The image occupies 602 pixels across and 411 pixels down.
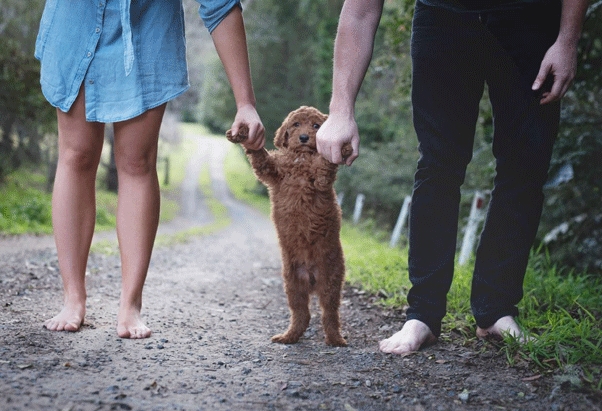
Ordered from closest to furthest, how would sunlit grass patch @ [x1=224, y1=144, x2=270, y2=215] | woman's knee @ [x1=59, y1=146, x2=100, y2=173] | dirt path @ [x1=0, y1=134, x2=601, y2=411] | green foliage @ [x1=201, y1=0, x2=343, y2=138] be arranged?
1. dirt path @ [x1=0, y1=134, x2=601, y2=411]
2. woman's knee @ [x1=59, y1=146, x2=100, y2=173]
3. green foliage @ [x1=201, y1=0, x2=343, y2=138]
4. sunlit grass patch @ [x1=224, y1=144, x2=270, y2=215]

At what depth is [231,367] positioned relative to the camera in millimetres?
2246

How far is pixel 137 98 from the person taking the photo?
2.57 meters

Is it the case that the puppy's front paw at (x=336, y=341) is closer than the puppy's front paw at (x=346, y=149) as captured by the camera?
No

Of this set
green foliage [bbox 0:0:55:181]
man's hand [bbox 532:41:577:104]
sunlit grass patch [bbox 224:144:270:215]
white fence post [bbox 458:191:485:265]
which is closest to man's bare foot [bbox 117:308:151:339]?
man's hand [bbox 532:41:577:104]

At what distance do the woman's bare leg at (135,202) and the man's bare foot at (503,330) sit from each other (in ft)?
5.05

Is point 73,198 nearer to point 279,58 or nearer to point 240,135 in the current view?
point 240,135

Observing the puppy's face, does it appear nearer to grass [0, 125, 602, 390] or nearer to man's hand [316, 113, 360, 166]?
man's hand [316, 113, 360, 166]

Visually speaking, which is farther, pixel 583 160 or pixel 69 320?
pixel 583 160

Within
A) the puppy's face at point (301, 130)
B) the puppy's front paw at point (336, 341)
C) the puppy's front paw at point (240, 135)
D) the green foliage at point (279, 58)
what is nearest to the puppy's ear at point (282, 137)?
the puppy's face at point (301, 130)

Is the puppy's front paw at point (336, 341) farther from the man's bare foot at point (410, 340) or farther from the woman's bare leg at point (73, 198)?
the woman's bare leg at point (73, 198)

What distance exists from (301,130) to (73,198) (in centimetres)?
113

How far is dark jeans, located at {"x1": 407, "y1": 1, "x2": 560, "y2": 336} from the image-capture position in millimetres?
2539

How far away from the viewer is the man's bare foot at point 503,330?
8.03 ft

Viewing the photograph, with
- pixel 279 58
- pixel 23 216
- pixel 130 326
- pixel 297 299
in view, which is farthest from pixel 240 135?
pixel 279 58
